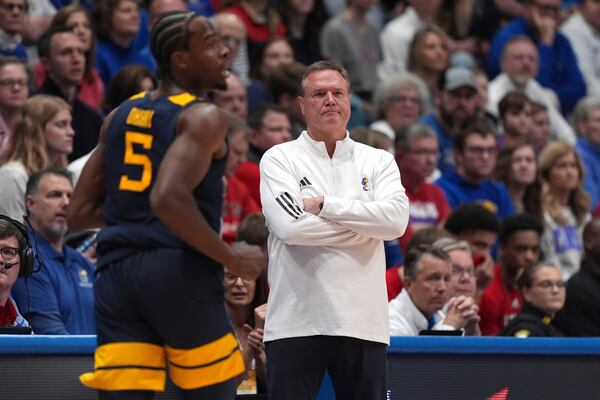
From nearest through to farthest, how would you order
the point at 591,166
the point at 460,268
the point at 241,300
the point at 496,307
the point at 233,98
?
1. the point at 241,300
2. the point at 460,268
3. the point at 496,307
4. the point at 233,98
5. the point at 591,166

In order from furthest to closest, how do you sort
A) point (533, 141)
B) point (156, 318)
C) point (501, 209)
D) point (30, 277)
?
1. point (533, 141)
2. point (501, 209)
3. point (30, 277)
4. point (156, 318)

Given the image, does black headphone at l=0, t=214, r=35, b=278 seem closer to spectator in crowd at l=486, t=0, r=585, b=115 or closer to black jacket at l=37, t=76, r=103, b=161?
black jacket at l=37, t=76, r=103, b=161

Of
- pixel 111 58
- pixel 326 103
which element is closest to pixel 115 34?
pixel 111 58

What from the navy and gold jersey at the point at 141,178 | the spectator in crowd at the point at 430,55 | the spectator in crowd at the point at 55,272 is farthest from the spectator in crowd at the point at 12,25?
the navy and gold jersey at the point at 141,178

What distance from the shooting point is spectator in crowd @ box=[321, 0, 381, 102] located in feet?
39.8

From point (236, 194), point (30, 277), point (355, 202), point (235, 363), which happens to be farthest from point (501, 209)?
point (235, 363)

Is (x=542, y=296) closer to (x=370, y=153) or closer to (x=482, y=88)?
(x=370, y=153)

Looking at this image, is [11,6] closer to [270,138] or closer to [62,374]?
[270,138]

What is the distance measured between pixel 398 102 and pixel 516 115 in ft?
4.25

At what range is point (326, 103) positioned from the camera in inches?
211

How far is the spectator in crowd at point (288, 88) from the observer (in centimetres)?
1047

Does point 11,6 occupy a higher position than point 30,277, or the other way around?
point 11,6

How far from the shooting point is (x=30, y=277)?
6.80m

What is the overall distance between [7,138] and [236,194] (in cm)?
167
